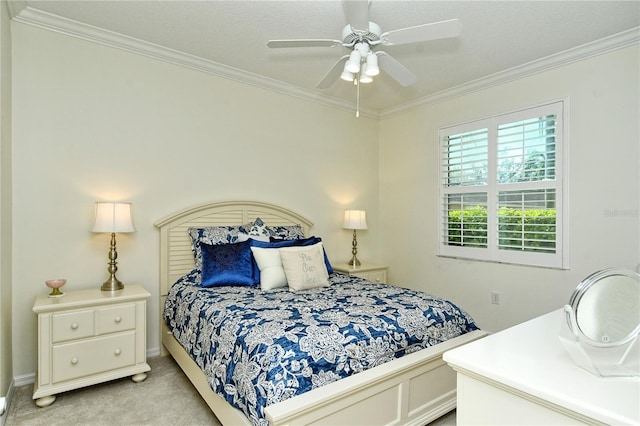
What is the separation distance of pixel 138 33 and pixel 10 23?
32.1 inches

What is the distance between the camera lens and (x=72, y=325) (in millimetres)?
2326

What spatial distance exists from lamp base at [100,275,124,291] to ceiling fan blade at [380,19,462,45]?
8.33 ft

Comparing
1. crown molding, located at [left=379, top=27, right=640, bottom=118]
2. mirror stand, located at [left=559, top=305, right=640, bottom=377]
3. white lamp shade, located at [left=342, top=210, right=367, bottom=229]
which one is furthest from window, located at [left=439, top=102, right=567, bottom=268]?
mirror stand, located at [left=559, top=305, right=640, bottom=377]

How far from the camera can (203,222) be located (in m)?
3.34

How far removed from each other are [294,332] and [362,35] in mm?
1806

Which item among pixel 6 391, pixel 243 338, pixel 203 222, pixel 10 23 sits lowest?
pixel 6 391

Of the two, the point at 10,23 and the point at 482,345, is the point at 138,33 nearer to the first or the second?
the point at 10,23

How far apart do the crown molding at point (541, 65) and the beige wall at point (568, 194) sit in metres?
0.05

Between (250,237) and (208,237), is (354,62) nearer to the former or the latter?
(250,237)

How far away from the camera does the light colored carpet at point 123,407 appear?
2.10 m

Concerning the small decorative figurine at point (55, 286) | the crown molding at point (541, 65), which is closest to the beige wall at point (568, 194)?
the crown molding at point (541, 65)

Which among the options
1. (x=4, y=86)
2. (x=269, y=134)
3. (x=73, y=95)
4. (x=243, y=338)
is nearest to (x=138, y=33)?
(x=73, y=95)

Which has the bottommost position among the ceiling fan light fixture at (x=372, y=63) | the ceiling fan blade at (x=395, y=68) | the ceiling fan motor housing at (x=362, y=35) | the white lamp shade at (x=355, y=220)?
the white lamp shade at (x=355, y=220)

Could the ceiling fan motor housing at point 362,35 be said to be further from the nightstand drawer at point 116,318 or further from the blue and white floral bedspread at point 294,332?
the nightstand drawer at point 116,318
